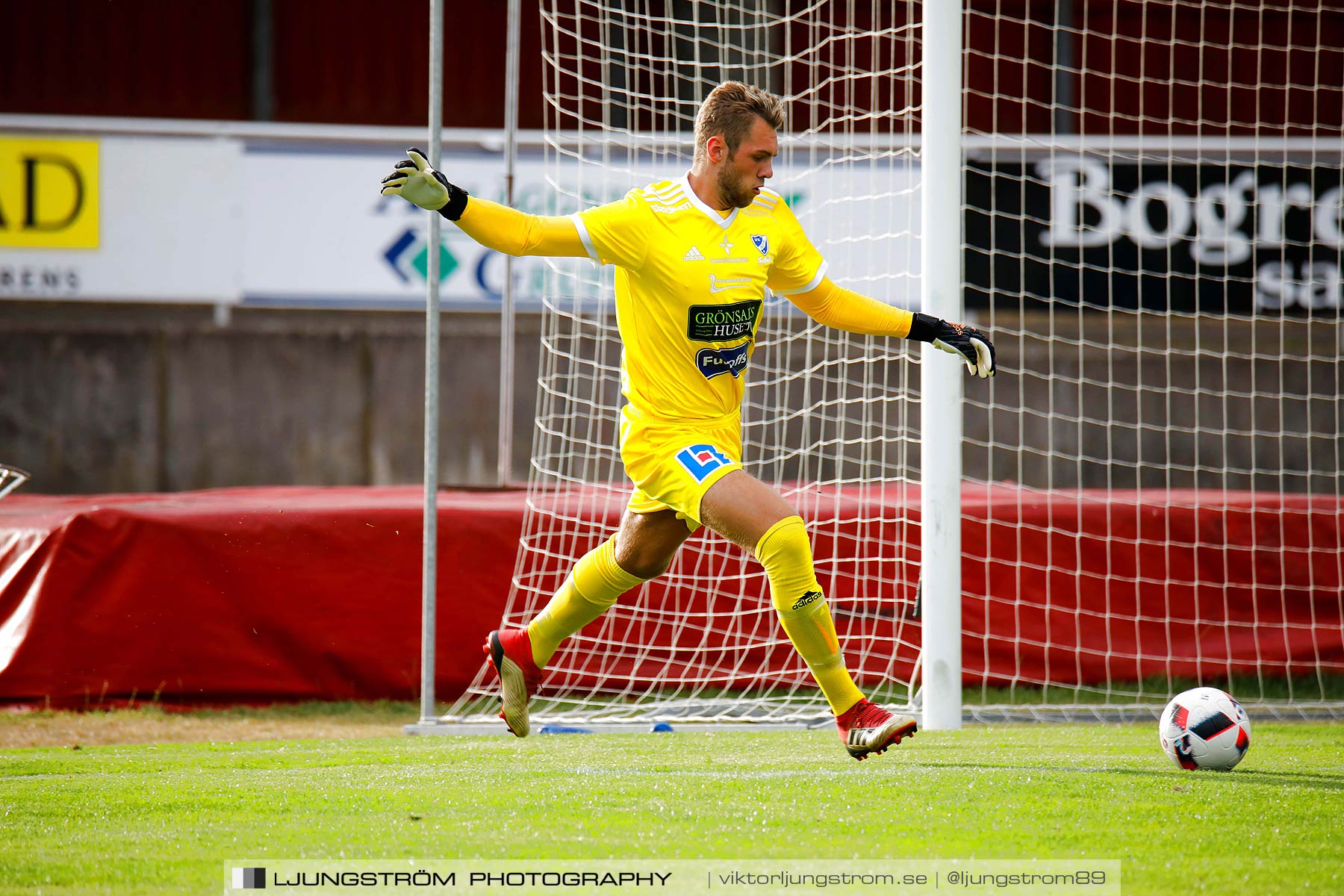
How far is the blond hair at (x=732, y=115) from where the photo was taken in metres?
4.15

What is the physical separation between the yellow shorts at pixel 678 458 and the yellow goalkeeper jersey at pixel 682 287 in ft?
0.13

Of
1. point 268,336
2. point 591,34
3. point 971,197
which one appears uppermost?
point 591,34

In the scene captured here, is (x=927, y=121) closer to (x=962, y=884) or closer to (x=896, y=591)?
(x=896, y=591)

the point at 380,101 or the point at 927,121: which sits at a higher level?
the point at 380,101

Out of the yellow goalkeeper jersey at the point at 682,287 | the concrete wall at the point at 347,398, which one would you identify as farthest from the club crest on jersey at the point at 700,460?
the concrete wall at the point at 347,398

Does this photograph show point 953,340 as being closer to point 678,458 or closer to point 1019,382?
point 678,458

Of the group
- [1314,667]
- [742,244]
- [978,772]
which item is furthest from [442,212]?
[1314,667]

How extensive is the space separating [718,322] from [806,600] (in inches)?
35.2

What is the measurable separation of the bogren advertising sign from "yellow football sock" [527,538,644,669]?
19.5 ft

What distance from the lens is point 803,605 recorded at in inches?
158

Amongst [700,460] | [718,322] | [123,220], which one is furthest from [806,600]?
[123,220]

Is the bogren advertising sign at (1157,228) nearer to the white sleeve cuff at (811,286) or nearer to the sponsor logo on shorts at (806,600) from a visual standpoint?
the white sleeve cuff at (811,286)

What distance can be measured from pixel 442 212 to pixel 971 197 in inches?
272

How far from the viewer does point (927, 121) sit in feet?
18.1
